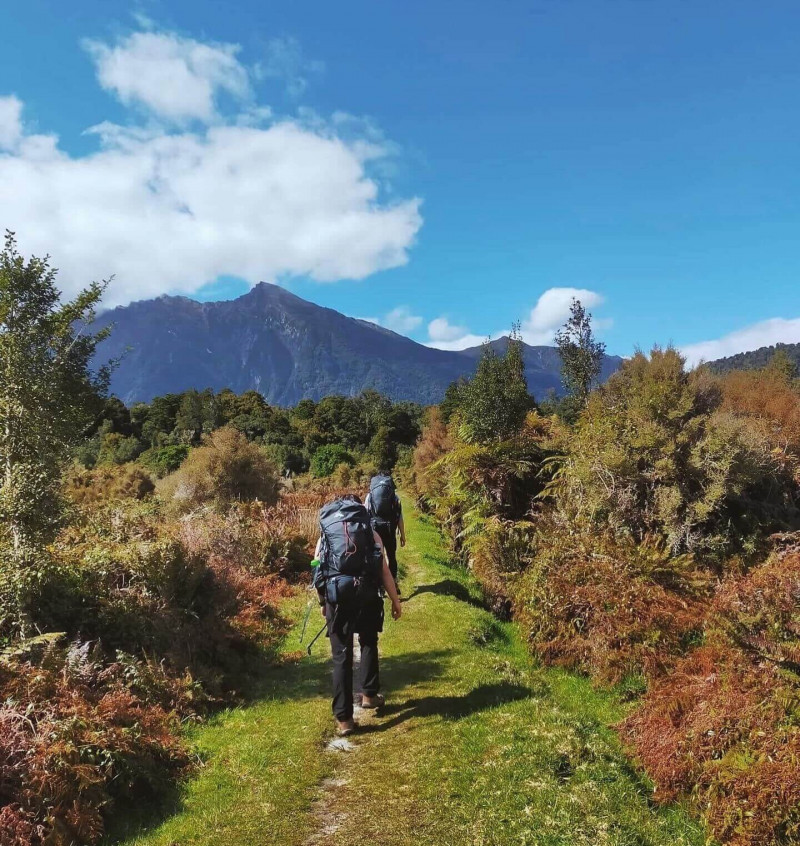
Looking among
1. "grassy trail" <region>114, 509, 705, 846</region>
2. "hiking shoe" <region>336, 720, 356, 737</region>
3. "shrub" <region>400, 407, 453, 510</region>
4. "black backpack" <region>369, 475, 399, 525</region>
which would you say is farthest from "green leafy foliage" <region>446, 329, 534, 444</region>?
"hiking shoe" <region>336, 720, 356, 737</region>

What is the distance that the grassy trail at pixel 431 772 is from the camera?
437 centimetres

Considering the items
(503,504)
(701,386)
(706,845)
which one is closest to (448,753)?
(706,845)

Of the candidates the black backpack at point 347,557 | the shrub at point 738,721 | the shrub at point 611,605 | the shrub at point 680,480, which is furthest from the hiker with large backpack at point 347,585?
the shrub at point 680,480

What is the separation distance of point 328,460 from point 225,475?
849 inches

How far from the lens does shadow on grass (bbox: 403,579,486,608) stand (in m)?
12.0

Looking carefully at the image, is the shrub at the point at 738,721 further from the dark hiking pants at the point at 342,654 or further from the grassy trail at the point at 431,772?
the dark hiking pants at the point at 342,654

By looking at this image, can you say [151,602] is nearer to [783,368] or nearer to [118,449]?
[783,368]

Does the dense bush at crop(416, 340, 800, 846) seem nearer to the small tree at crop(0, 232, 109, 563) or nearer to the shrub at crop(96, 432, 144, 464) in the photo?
the small tree at crop(0, 232, 109, 563)

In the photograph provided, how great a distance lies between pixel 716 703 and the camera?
17.2 feet

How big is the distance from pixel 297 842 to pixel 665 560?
21.3ft

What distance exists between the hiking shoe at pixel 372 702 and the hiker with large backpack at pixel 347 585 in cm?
40

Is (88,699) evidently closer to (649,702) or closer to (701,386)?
(649,702)

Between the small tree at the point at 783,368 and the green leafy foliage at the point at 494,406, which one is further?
the small tree at the point at 783,368

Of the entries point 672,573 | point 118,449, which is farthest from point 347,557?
point 118,449
